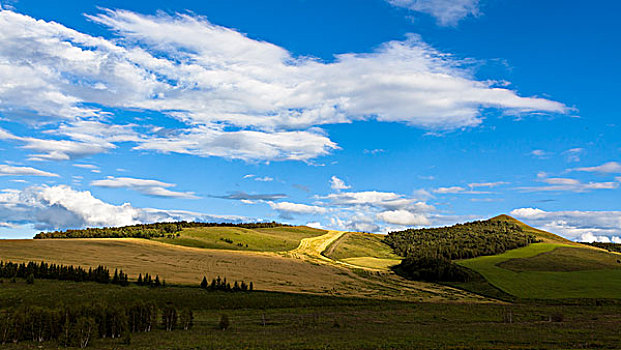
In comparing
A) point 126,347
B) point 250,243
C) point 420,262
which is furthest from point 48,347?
point 250,243

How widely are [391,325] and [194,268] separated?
190 ft

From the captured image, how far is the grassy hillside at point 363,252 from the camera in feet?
450

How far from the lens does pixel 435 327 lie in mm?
48344

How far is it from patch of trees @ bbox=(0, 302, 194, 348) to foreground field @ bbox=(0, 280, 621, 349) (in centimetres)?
128

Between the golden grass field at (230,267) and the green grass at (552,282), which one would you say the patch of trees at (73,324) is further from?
the green grass at (552,282)

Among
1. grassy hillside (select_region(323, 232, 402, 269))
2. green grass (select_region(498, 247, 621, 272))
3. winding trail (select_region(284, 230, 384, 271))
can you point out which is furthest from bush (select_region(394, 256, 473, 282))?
green grass (select_region(498, 247, 621, 272))

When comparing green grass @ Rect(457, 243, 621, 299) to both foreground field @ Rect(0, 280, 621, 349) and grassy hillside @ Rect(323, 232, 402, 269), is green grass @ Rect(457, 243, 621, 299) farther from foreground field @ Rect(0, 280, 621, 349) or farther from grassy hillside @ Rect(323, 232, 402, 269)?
grassy hillside @ Rect(323, 232, 402, 269)

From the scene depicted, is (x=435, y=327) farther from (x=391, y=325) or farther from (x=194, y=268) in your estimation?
(x=194, y=268)

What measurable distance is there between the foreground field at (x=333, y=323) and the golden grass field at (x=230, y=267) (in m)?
12.2

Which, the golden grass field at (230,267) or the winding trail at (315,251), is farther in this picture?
the winding trail at (315,251)

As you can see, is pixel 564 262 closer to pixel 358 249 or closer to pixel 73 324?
pixel 358 249

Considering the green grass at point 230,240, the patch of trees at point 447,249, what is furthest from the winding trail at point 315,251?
the patch of trees at point 447,249

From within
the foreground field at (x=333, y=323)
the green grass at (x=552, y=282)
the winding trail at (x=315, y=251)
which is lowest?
the foreground field at (x=333, y=323)

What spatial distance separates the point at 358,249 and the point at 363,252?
563cm
